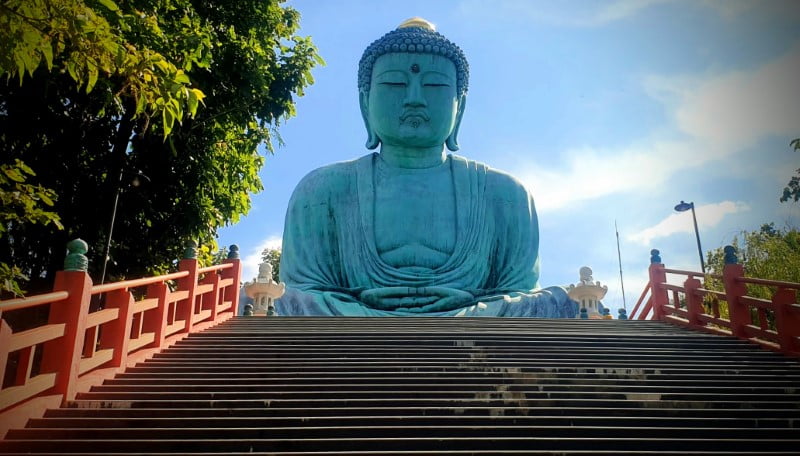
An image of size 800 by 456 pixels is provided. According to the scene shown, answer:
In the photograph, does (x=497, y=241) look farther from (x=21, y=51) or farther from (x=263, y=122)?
(x=21, y=51)

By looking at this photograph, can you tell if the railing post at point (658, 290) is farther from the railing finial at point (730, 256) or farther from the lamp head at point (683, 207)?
the lamp head at point (683, 207)

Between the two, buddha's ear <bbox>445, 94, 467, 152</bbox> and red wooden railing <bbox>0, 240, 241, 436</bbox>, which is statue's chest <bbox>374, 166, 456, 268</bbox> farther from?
red wooden railing <bbox>0, 240, 241, 436</bbox>

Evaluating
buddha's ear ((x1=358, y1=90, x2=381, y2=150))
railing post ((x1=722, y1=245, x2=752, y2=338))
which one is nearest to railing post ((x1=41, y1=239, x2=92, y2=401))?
railing post ((x1=722, y1=245, x2=752, y2=338))

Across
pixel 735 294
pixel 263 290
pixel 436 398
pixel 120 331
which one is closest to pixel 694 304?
pixel 735 294

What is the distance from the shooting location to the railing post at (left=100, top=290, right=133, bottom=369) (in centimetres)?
491

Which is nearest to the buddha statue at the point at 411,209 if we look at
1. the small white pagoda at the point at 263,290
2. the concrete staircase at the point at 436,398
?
the small white pagoda at the point at 263,290

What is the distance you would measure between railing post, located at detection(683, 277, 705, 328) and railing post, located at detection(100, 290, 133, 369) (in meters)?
5.30

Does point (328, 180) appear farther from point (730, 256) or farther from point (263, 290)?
point (730, 256)

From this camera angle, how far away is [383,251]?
1010 cm

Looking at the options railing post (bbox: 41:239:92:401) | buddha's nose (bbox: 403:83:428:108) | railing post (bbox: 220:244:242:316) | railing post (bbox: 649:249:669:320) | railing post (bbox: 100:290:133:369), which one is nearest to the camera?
railing post (bbox: 41:239:92:401)

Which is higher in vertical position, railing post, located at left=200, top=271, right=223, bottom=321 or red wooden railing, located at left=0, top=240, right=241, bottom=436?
railing post, located at left=200, top=271, right=223, bottom=321

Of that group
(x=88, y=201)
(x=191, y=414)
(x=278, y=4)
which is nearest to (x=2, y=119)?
(x=88, y=201)

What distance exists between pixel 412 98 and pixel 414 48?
2.54ft

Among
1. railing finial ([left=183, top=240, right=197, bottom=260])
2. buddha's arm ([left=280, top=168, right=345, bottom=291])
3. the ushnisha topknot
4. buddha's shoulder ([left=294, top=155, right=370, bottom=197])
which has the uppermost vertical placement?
the ushnisha topknot
